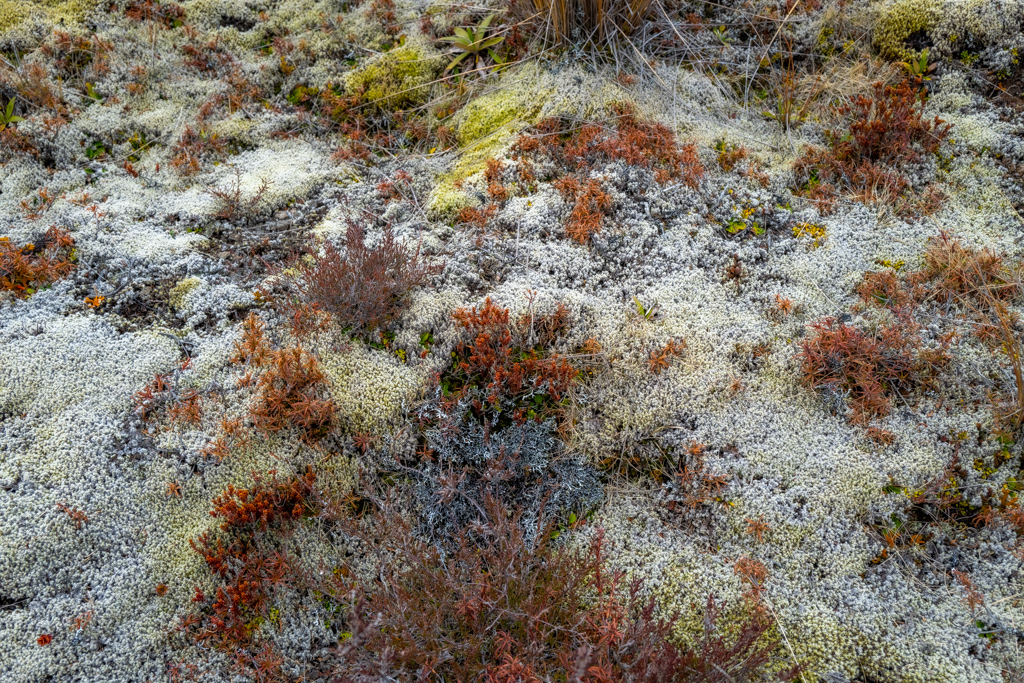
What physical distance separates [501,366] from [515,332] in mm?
351

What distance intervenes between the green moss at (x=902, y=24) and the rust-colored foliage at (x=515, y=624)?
5.71 meters

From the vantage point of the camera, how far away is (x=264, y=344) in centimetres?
418

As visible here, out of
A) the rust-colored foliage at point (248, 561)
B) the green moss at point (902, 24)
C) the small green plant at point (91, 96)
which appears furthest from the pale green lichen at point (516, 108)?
the small green plant at point (91, 96)

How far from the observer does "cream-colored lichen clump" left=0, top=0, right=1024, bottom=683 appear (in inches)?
129

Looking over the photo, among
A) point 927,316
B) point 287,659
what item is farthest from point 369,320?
point 927,316

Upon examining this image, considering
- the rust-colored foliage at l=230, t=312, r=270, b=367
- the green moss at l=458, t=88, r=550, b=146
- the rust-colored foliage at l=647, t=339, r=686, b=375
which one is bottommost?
the rust-colored foliage at l=647, t=339, r=686, b=375

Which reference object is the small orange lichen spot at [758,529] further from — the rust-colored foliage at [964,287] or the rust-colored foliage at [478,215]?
the rust-colored foliage at [478,215]

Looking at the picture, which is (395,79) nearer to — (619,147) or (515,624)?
(619,147)

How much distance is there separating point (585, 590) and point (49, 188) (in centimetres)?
570

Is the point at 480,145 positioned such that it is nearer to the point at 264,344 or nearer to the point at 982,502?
the point at 264,344

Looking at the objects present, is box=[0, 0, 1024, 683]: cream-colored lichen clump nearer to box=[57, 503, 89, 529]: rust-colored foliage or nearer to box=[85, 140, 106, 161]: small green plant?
box=[57, 503, 89, 529]: rust-colored foliage

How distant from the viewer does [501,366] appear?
3926 mm

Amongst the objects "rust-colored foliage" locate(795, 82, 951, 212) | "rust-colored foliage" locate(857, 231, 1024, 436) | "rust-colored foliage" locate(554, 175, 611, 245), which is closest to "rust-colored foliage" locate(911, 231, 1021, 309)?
"rust-colored foliage" locate(857, 231, 1024, 436)

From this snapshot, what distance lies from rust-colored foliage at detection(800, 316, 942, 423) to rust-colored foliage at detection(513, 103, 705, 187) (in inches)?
78.0
